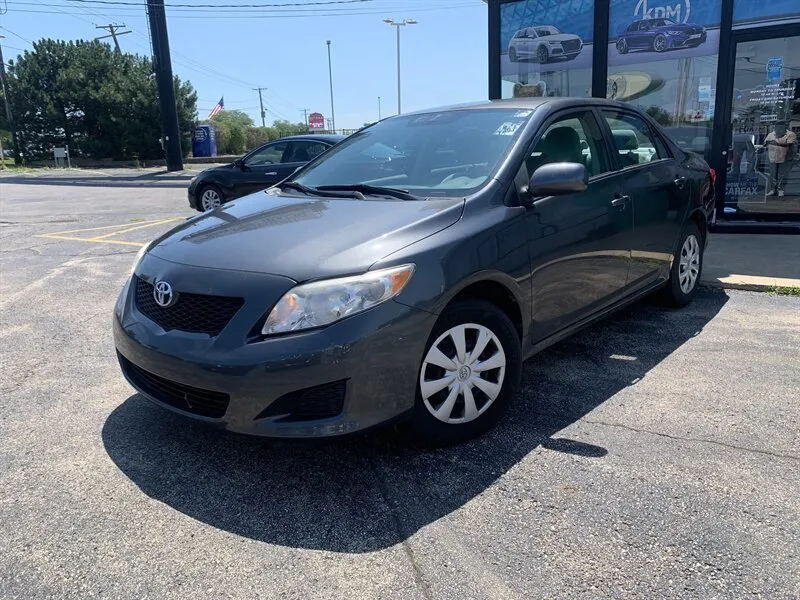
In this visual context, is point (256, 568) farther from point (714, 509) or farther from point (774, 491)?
point (774, 491)

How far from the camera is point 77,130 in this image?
1646 inches

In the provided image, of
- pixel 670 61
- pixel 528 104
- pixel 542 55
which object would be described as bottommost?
pixel 528 104

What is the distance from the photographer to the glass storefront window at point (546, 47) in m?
9.41

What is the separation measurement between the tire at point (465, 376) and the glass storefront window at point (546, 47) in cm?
739

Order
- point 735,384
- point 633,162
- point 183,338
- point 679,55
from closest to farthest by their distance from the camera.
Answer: point 183,338 → point 735,384 → point 633,162 → point 679,55

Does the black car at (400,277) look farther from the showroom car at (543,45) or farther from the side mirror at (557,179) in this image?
the showroom car at (543,45)

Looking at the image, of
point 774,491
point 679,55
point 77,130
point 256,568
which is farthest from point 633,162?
point 77,130

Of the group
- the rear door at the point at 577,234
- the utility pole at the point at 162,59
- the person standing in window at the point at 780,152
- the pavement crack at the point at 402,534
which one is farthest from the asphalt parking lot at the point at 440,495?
the utility pole at the point at 162,59

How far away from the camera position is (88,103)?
1601 inches

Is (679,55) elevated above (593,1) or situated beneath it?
situated beneath

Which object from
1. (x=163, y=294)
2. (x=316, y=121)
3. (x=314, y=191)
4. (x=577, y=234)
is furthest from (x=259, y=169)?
(x=316, y=121)

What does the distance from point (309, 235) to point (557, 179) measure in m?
1.29

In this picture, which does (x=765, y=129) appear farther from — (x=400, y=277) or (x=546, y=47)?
(x=400, y=277)

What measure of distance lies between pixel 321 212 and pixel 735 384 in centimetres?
258
